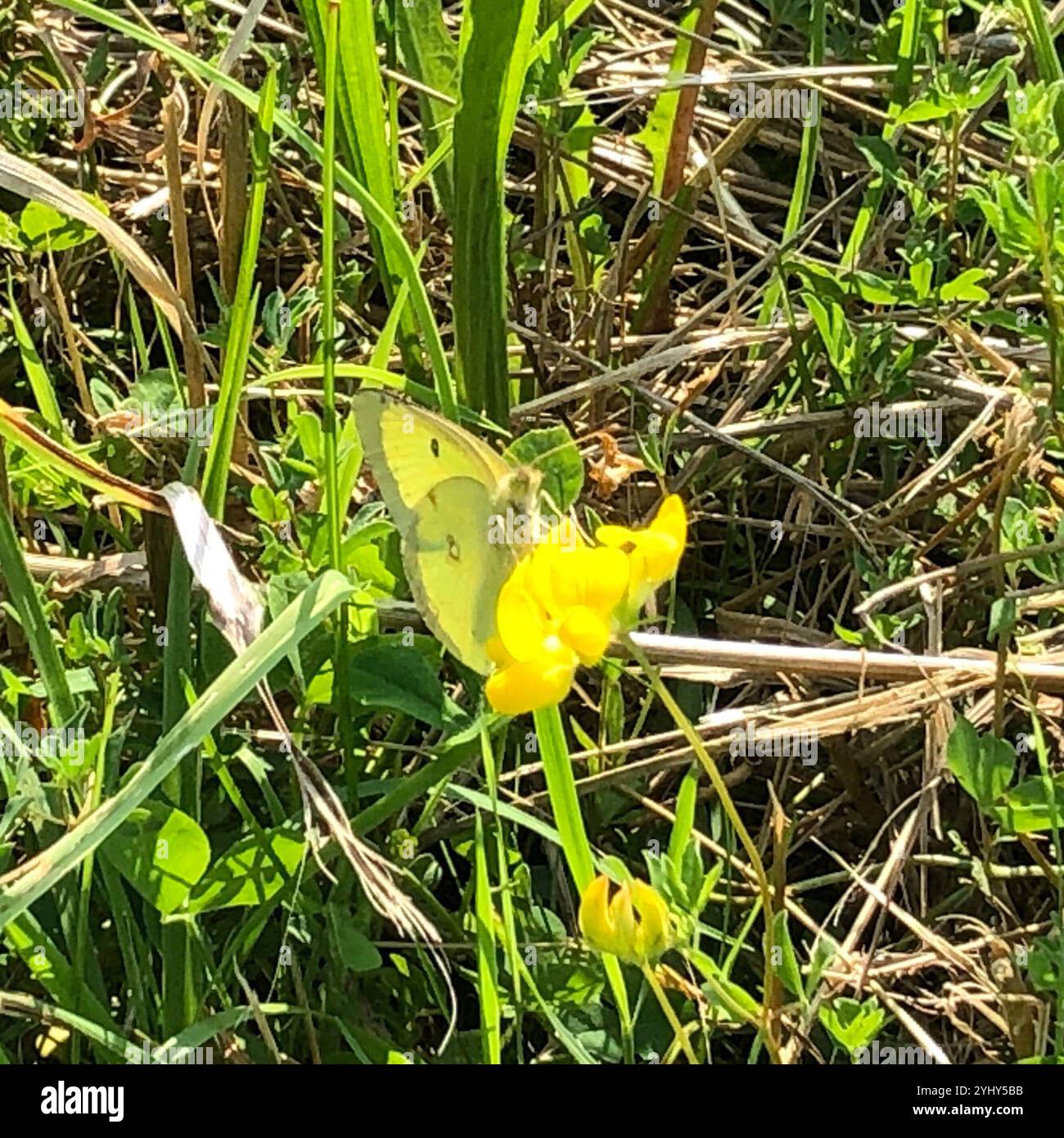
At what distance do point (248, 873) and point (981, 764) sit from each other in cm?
72

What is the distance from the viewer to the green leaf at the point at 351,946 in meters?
1.42

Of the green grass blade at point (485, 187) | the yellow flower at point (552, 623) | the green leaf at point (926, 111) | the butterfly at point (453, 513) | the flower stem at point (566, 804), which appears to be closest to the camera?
the yellow flower at point (552, 623)

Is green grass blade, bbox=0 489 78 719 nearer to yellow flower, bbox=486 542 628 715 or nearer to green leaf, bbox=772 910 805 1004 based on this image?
yellow flower, bbox=486 542 628 715

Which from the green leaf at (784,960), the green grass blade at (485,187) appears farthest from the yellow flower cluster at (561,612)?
the green grass blade at (485,187)

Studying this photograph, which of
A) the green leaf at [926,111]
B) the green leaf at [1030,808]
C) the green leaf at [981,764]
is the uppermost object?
the green leaf at [926,111]

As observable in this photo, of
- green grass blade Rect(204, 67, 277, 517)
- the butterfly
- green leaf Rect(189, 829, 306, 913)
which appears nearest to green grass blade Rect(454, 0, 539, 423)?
green grass blade Rect(204, 67, 277, 517)

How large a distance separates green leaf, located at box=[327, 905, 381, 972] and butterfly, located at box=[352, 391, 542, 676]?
29cm

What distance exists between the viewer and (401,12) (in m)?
1.85

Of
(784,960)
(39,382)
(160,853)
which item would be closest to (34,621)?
(160,853)

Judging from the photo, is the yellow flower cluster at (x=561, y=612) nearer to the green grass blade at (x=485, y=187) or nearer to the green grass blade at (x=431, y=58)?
the green grass blade at (x=485, y=187)

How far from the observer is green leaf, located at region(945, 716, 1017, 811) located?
145 centimetres

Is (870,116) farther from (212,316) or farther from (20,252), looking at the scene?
(20,252)

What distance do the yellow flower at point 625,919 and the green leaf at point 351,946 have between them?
0.31 m
